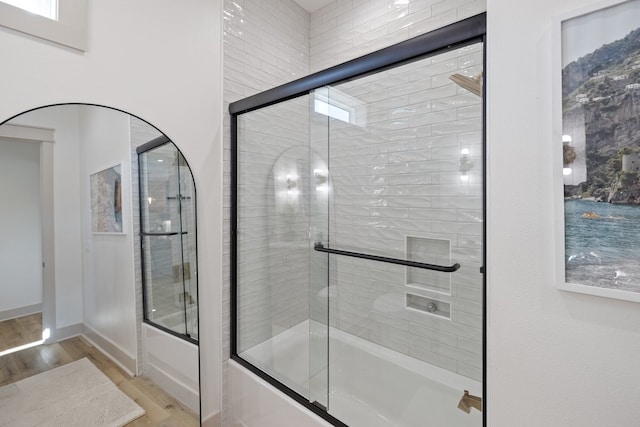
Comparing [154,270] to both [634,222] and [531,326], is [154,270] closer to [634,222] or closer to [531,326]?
→ [531,326]

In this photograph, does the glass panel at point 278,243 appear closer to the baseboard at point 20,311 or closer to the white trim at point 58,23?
the white trim at point 58,23

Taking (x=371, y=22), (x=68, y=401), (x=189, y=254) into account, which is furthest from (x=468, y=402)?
(x=371, y=22)

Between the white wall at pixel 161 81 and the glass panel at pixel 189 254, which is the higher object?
the white wall at pixel 161 81

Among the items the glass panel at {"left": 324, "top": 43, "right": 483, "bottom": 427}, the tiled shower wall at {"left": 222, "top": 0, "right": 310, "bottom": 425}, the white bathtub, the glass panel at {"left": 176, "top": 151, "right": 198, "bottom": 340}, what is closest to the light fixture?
the glass panel at {"left": 324, "top": 43, "right": 483, "bottom": 427}

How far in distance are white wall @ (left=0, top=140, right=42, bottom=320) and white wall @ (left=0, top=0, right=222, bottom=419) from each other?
10 cm

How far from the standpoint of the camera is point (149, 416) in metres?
1.45

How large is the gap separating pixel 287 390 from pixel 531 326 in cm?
123

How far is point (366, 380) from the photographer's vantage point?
1.87m

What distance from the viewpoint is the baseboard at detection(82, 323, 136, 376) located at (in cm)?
131

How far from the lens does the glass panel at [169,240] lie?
1.50 meters

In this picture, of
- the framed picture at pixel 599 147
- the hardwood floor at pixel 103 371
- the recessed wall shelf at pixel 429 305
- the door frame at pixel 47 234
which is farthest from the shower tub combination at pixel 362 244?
the door frame at pixel 47 234

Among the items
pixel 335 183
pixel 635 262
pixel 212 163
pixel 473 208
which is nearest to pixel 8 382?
pixel 212 163

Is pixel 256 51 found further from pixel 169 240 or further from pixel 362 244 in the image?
pixel 362 244

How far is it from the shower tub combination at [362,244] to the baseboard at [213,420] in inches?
4.2
